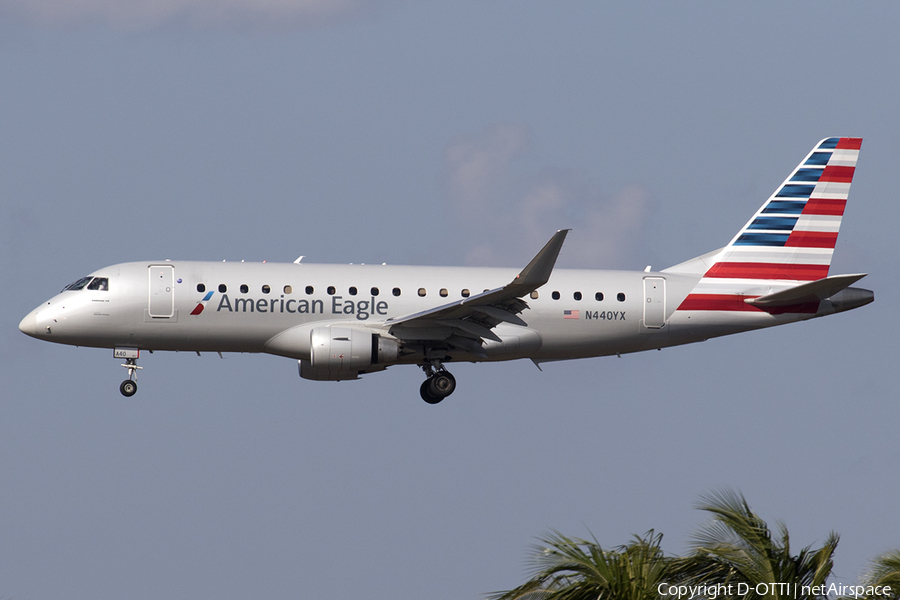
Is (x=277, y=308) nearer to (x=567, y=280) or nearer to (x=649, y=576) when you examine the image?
(x=567, y=280)

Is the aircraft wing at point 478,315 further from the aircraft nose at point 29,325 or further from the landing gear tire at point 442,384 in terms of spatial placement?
the aircraft nose at point 29,325

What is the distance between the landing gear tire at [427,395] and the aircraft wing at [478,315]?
186cm

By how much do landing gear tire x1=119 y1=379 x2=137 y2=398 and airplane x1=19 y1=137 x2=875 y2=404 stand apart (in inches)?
1.9

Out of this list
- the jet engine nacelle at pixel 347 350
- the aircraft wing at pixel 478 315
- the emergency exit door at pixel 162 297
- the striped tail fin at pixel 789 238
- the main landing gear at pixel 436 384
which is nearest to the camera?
the aircraft wing at pixel 478 315

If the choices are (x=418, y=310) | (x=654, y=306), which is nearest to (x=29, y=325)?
(x=418, y=310)

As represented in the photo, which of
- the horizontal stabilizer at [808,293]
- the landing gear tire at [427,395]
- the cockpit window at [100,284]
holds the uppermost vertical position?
the cockpit window at [100,284]

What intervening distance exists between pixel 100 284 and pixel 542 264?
13.2 meters

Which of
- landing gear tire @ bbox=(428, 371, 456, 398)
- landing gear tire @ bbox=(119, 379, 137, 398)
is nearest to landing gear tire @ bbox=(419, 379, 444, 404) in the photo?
landing gear tire @ bbox=(428, 371, 456, 398)

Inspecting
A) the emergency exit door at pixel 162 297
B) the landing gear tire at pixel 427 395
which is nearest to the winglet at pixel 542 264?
the landing gear tire at pixel 427 395

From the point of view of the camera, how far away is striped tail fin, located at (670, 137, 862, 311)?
40375 mm

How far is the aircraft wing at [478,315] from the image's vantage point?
3344 cm

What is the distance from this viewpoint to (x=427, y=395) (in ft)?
127

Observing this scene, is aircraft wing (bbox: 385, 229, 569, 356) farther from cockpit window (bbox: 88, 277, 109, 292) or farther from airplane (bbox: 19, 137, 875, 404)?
cockpit window (bbox: 88, 277, 109, 292)

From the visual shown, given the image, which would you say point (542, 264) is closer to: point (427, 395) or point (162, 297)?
point (427, 395)
